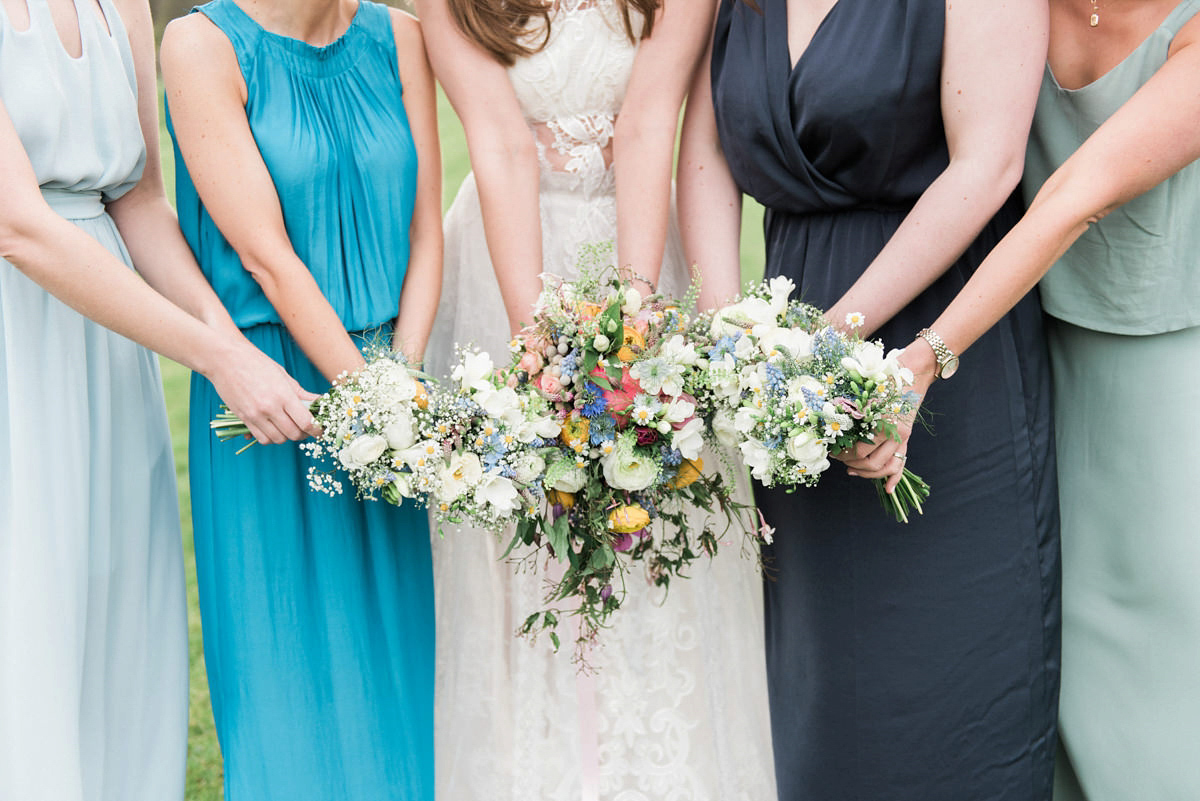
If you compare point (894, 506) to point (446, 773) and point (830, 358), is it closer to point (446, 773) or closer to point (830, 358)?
point (830, 358)

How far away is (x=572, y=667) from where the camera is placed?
3.31 metres

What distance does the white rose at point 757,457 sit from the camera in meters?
2.46

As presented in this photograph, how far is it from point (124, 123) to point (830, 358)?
6.14 feet

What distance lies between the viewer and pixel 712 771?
132 inches

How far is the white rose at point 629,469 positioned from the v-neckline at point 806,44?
1092mm

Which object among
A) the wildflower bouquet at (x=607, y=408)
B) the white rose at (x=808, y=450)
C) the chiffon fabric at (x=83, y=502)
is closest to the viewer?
the white rose at (x=808, y=450)

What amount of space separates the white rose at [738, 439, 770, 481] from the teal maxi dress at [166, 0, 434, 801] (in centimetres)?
107

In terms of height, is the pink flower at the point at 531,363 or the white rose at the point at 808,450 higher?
the pink flower at the point at 531,363

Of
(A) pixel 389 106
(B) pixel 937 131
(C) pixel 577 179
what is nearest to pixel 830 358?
(B) pixel 937 131

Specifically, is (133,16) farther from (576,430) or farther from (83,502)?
(576,430)

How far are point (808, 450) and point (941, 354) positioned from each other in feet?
1.58

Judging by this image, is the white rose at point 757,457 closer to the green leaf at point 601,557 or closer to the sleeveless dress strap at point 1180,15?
the green leaf at point 601,557

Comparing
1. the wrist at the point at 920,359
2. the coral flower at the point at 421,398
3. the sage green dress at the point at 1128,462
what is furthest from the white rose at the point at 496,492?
the sage green dress at the point at 1128,462

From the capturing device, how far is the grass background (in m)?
4.52
